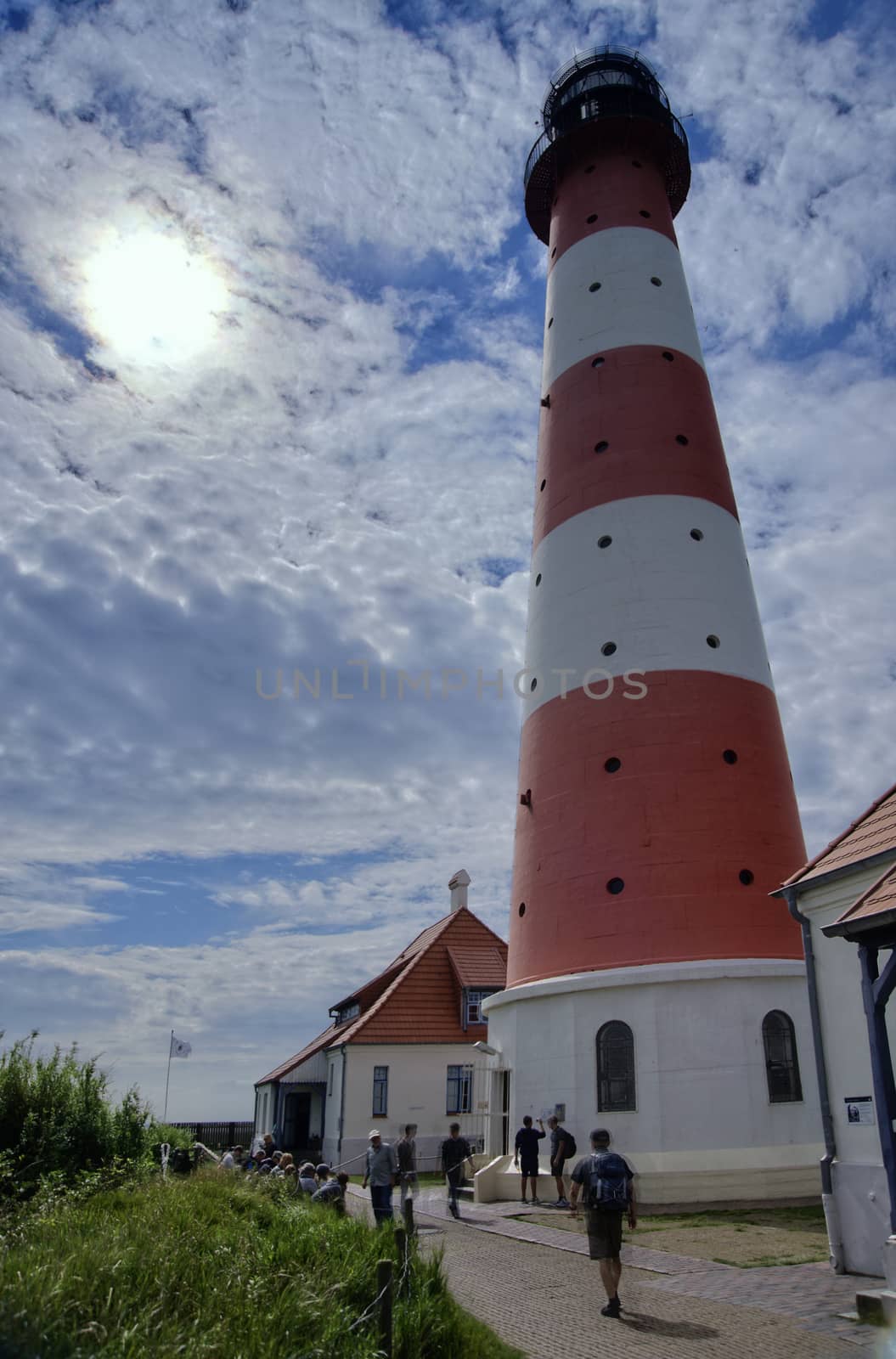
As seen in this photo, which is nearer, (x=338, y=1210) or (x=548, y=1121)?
(x=338, y=1210)

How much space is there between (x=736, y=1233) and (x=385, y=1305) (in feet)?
26.7

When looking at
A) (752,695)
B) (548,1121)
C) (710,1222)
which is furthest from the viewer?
(752,695)

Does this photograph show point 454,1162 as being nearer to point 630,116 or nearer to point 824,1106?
point 824,1106

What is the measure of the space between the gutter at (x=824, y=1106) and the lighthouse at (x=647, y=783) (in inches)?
182

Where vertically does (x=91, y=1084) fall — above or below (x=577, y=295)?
below

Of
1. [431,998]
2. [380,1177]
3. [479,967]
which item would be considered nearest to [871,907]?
[380,1177]

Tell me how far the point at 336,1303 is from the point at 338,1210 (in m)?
5.40

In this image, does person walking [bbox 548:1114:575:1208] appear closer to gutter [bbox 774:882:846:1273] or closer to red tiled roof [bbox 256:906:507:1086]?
gutter [bbox 774:882:846:1273]

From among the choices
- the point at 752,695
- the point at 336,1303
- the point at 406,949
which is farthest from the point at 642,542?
the point at 406,949

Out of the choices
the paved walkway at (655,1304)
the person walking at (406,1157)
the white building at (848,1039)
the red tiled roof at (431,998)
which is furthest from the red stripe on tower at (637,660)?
the red tiled roof at (431,998)

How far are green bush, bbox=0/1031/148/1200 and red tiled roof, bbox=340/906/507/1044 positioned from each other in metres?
12.4

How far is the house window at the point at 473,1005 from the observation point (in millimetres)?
28188

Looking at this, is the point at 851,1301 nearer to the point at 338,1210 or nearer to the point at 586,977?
the point at 338,1210

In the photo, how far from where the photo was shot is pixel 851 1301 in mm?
8664
